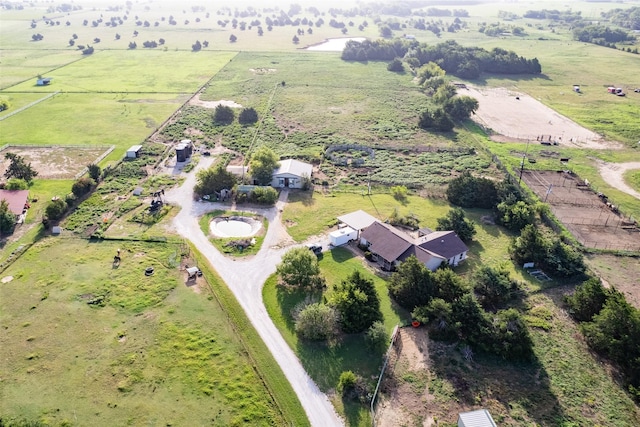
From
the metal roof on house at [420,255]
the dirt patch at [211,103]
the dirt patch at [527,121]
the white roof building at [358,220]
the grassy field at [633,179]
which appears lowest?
the dirt patch at [211,103]

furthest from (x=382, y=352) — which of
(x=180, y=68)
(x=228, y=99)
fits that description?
(x=180, y=68)

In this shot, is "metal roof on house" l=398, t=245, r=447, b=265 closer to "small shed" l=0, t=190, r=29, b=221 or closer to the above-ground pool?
the above-ground pool

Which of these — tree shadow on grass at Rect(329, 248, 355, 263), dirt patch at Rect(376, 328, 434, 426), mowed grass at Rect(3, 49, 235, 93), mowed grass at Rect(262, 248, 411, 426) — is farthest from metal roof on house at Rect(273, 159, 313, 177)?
mowed grass at Rect(3, 49, 235, 93)

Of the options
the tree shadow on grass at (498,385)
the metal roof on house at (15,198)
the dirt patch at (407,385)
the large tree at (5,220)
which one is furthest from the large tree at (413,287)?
the metal roof on house at (15,198)

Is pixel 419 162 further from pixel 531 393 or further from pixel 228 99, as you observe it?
pixel 228 99

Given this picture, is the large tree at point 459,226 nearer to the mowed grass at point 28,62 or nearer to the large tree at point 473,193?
the large tree at point 473,193

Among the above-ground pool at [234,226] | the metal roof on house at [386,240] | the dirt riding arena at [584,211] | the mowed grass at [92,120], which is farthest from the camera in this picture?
the mowed grass at [92,120]
